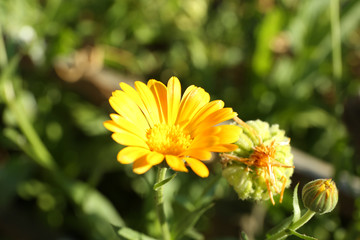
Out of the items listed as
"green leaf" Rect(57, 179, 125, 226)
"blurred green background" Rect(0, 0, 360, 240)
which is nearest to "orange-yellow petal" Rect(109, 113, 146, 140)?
"blurred green background" Rect(0, 0, 360, 240)

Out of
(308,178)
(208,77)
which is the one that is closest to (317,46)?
(208,77)

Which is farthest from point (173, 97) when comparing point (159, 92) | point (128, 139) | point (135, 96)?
point (128, 139)

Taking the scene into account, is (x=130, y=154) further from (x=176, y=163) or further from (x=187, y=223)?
(x=187, y=223)

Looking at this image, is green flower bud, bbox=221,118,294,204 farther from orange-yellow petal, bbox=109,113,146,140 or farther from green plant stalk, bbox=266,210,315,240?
orange-yellow petal, bbox=109,113,146,140

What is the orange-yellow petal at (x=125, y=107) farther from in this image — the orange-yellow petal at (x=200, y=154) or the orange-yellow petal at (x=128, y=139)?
the orange-yellow petal at (x=200, y=154)

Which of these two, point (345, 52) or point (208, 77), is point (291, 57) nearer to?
point (345, 52)

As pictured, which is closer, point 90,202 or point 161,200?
point 161,200
